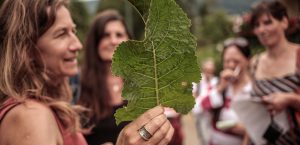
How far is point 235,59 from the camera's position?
4.44 m

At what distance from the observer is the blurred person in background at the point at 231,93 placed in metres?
3.97

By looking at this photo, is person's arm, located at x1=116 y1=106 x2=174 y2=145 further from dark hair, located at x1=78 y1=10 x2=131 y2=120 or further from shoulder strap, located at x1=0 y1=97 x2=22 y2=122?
dark hair, located at x1=78 y1=10 x2=131 y2=120

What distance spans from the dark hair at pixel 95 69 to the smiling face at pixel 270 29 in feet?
3.51

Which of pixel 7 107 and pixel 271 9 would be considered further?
pixel 271 9

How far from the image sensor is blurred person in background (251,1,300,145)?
10.1 feet

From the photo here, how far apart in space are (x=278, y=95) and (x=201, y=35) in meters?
29.7

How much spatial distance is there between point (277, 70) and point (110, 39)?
1290 mm

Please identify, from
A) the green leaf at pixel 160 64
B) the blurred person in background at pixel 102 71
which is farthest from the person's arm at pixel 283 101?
the green leaf at pixel 160 64

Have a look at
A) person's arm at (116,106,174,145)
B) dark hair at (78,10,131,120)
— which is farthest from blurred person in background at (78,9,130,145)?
person's arm at (116,106,174,145)

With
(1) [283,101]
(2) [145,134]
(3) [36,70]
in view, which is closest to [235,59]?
(1) [283,101]

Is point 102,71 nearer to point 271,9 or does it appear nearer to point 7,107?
point 271,9

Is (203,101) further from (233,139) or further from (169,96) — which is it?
(169,96)

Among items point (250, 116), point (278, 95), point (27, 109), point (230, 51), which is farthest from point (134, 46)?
point (230, 51)

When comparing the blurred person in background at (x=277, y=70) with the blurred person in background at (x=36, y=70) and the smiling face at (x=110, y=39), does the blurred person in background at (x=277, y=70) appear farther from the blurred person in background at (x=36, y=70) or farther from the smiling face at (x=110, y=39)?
the blurred person in background at (x=36, y=70)
